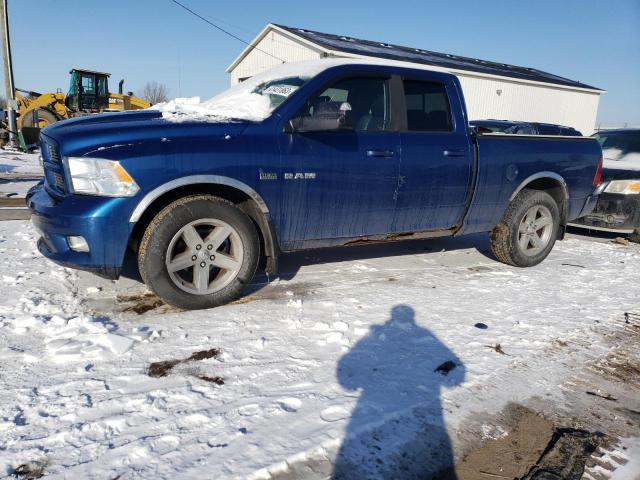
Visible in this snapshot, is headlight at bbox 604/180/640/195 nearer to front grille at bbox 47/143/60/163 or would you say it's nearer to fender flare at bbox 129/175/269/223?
fender flare at bbox 129/175/269/223

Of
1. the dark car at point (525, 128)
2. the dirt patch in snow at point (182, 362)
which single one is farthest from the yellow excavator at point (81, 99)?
the dirt patch in snow at point (182, 362)

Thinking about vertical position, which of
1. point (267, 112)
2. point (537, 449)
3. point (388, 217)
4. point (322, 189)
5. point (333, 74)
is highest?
point (333, 74)

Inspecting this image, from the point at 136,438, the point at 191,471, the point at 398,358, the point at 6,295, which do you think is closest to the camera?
the point at 191,471

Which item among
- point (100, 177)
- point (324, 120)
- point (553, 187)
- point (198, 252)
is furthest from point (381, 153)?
point (553, 187)

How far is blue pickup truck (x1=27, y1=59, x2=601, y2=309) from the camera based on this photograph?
3.00 m

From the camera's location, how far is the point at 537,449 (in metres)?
2.07

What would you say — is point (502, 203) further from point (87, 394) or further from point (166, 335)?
point (87, 394)

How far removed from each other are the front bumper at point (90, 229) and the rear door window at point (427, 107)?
2.50 metres

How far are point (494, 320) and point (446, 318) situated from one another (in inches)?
Answer: 14.6

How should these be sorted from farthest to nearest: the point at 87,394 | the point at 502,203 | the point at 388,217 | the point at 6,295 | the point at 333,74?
the point at 502,203 < the point at 388,217 < the point at 333,74 < the point at 6,295 < the point at 87,394

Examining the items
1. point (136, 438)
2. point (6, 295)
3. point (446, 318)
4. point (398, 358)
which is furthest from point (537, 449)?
point (6, 295)

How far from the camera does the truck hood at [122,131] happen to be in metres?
2.96

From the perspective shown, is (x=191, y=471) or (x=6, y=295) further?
(x=6, y=295)

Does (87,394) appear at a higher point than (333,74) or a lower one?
lower
